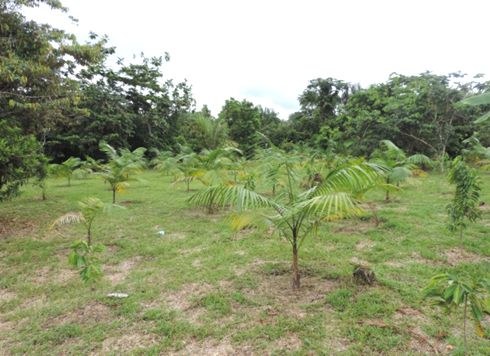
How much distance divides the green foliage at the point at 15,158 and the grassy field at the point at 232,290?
79cm

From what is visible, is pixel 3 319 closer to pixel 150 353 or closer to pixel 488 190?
pixel 150 353

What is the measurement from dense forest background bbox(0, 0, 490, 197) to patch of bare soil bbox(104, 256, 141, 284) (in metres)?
2.12

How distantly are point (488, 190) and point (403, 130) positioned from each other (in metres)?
5.51

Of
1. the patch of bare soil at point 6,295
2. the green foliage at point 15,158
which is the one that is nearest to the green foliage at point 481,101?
the patch of bare soil at point 6,295

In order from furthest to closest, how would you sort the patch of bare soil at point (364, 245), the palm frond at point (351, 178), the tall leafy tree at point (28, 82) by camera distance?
the tall leafy tree at point (28, 82), the patch of bare soil at point (364, 245), the palm frond at point (351, 178)

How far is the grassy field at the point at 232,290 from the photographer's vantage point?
2617 millimetres

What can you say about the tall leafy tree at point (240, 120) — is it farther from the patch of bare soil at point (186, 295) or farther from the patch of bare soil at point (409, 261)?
the patch of bare soil at point (186, 295)

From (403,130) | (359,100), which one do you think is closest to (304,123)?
(359,100)

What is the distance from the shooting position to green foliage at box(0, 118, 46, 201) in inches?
207

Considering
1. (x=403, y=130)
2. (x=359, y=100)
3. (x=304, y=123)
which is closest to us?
(x=403, y=130)

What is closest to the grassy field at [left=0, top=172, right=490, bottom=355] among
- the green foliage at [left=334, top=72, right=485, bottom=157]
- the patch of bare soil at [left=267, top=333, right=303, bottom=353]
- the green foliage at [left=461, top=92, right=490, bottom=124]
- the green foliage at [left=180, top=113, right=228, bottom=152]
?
the patch of bare soil at [left=267, top=333, right=303, bottom=353]

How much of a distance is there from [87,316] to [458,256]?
13.1ft

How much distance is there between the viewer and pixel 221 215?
6.69 m

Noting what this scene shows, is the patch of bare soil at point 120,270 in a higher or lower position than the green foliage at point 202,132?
lower
